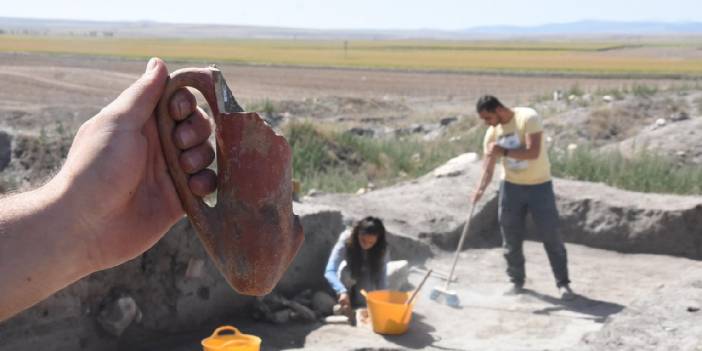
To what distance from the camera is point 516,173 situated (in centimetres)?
791

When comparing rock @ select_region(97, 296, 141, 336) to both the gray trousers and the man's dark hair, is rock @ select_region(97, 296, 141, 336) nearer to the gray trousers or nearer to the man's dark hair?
the man's dark hair

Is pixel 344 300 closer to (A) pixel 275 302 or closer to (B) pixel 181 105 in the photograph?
(A) pixel 275 302

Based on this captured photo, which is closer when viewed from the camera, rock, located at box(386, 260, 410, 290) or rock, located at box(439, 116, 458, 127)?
rock, located at box(386, 260, 410, 290)

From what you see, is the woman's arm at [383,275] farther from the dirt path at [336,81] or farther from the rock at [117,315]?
the dirt path at [336,81]

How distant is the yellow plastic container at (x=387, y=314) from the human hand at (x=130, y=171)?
470 cm

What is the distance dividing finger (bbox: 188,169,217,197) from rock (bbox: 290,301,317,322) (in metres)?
5.29

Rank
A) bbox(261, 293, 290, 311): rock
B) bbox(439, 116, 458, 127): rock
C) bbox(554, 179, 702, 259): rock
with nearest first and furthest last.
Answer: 1. bbox(261, 293, 290, 311): rock
2. bbox(554, 179, 702, 259): rock
3. bbox(439, 116, 458, 127): rock

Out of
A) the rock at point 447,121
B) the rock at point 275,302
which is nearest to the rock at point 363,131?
the rock at point 447,121

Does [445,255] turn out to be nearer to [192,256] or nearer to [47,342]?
[192,256]

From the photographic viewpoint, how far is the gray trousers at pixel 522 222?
7.91m

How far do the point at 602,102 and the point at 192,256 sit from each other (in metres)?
15.8

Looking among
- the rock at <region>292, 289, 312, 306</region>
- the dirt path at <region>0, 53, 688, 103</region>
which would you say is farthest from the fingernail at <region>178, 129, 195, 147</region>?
the dirt path at <region>0, 53, 688, 103</region>

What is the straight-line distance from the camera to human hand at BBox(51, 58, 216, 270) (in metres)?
1.93

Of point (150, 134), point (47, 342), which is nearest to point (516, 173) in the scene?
point (47, 342)
